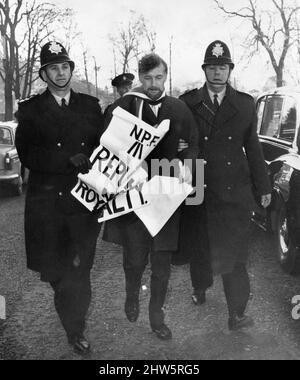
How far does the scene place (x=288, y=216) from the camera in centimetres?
467

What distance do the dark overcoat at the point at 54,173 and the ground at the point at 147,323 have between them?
1.82 feet

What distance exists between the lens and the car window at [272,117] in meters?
5.61

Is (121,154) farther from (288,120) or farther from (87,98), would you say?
(288,120)

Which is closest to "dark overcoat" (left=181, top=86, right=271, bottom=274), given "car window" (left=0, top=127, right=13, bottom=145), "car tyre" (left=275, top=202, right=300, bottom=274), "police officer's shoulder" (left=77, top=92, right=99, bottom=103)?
"police officer's shoulder" (left=77, top=92, right=99, bottom=103)

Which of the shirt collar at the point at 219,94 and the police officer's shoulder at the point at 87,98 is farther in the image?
the shirt collar at the point at 219,94

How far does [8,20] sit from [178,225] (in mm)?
14033

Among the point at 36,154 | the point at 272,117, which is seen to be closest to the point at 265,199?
the point at 36,154

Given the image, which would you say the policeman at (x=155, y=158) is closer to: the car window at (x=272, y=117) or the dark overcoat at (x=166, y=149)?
the dark overcoat at (x=166, y=149)

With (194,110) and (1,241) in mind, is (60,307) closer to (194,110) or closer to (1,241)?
(194,110)

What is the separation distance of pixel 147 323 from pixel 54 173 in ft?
4.52

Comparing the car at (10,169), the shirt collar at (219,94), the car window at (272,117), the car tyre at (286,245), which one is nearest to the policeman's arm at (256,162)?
the shirt collar at (219,94)
